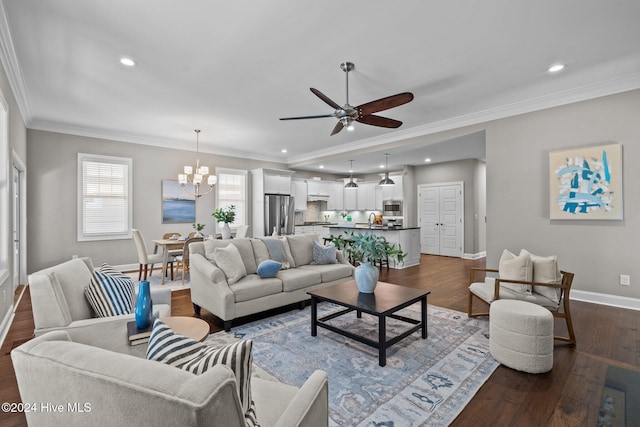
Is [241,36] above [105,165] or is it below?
above

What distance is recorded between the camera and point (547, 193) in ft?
14.5

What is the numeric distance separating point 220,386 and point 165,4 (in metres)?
2.93

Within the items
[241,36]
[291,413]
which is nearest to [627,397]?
[291,413]

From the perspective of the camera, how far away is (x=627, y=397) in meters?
2.11

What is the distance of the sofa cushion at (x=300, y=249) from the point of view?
14.7ft

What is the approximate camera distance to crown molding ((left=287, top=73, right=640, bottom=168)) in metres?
3.85

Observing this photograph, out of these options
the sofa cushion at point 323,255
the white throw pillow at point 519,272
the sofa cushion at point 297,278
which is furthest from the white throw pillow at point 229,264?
the white throw pillow at point 519,272

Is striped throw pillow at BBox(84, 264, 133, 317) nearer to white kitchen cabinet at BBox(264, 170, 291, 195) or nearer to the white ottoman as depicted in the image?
the white ottoman

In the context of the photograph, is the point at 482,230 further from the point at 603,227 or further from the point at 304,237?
the point at 304,237

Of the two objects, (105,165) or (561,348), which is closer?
(561,348)

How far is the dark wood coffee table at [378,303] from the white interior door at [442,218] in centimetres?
600

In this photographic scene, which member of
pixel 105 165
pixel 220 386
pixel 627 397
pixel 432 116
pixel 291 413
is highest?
pixel 432 116

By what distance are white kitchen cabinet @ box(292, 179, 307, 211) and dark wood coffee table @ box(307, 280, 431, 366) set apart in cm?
631

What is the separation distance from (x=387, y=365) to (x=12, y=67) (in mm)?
5016
